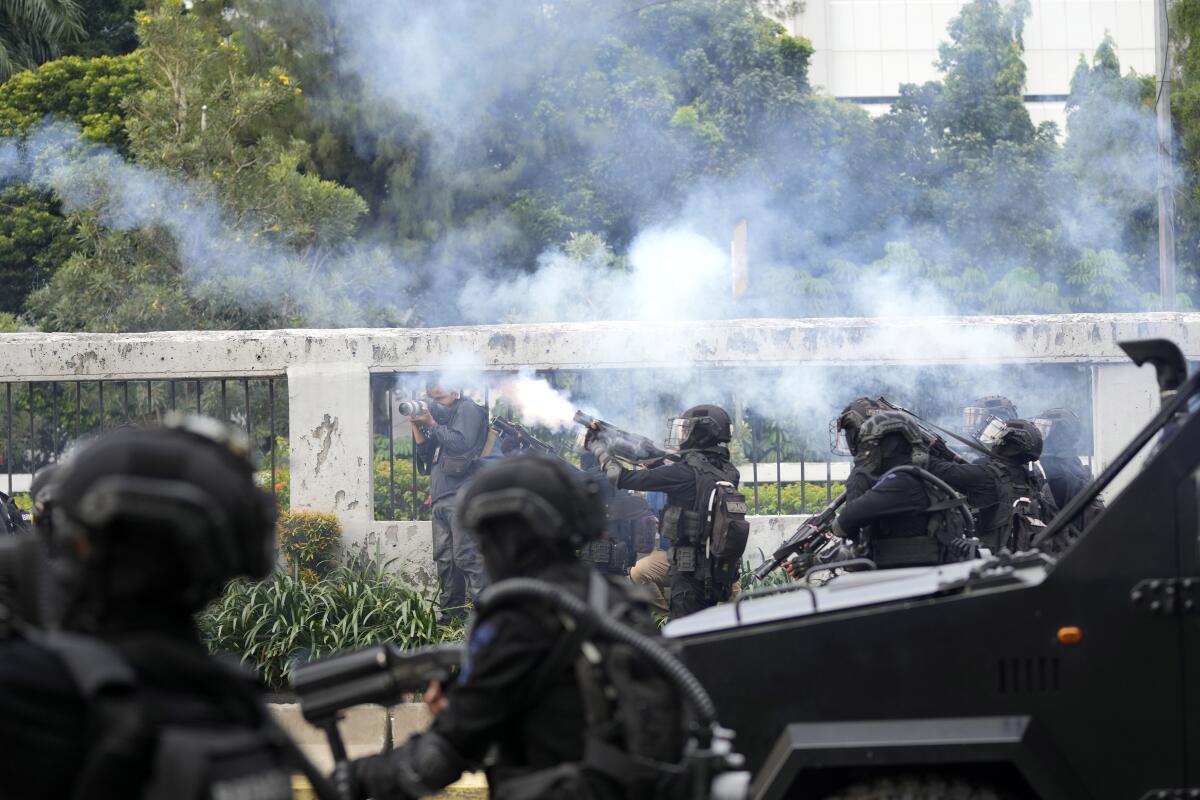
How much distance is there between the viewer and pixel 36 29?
86.6 feet

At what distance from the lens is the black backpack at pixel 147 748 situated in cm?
218

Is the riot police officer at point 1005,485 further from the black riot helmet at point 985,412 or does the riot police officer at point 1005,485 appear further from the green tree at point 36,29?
the green tree at point 36,29

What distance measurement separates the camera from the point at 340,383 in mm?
10406

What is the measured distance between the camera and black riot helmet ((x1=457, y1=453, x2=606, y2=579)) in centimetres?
344

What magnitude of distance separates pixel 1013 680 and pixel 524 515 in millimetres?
1622

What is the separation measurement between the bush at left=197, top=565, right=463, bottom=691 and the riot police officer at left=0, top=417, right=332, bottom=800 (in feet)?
22.0

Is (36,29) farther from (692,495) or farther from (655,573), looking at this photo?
(692,495)

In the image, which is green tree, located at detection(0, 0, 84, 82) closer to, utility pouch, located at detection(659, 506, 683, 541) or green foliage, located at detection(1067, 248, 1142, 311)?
green foliage, located at detection(1067, 248, 1142, 311)

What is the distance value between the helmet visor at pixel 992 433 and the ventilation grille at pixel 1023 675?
4950 mm

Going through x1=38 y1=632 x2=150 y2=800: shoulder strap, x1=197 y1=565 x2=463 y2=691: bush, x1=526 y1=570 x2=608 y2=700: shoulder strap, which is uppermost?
x1=38 y1=632 x2=150 y2=800: shoulder strap

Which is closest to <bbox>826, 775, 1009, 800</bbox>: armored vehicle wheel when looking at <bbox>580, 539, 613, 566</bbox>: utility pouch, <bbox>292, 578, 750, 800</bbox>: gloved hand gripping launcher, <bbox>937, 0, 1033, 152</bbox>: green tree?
<bbox>292, 578, 750, 800</bbox>: gloved hand gripping launcher

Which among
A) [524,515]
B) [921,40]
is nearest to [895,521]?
[524,515]

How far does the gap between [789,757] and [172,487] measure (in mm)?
2335

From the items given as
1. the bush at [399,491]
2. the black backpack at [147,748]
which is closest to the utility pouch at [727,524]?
the bush at [399,491]
